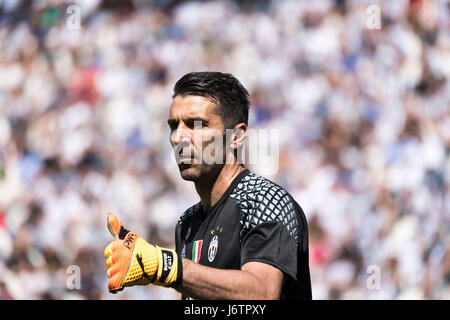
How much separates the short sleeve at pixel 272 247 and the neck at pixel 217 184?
0.93 feet

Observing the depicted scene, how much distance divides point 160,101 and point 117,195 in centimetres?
70

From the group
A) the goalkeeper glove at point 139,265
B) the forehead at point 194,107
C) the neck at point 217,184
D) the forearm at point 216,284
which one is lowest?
the forearm at point 216,284

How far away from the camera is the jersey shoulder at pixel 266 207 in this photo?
6.06 ft

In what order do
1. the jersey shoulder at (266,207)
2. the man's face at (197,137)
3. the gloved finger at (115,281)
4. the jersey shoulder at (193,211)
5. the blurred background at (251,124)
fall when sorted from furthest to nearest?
the blurred background at (251,124) < the jersey shoulder at (193,211) < the man's face at (197,137) < the jersey shoulder at (266,207) < the gloved finger at (115,281)

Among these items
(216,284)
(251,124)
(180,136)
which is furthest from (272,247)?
(251,124)

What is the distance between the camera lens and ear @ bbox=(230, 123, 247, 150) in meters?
2.13

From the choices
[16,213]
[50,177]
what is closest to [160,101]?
[50,177]

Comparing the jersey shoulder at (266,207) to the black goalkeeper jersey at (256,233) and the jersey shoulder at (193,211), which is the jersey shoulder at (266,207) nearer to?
the black goalkeeper jersey at (256,233)

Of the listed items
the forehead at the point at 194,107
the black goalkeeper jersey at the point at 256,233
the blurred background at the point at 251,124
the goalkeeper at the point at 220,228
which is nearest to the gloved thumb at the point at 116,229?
the goalkeeper at the point at 220,228

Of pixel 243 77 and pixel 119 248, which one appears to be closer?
pixel 119 248

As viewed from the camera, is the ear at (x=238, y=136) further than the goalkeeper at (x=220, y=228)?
Yes

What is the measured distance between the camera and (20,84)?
167 inches

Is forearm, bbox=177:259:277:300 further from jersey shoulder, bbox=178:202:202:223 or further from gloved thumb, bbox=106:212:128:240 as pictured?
jersey shoulder, bbox=178:202:202:223

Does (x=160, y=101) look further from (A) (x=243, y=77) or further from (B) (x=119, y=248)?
(B) (x=119, y=248)
